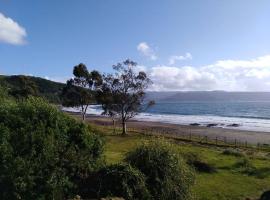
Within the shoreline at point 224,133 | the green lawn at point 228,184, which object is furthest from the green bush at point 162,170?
the shoreline at point 224,133

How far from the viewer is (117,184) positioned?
14.6m

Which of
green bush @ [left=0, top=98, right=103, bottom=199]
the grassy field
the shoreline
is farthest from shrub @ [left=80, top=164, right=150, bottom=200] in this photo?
the shoreline

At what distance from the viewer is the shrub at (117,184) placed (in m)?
14.3

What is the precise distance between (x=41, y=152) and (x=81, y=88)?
190ft

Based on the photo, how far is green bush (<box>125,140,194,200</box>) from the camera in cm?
1557

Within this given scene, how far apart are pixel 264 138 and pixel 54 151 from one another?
59.9 metres

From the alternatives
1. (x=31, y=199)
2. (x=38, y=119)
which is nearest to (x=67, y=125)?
(x=38, y=119)

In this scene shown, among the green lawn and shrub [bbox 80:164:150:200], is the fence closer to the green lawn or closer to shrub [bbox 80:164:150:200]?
the green lawn

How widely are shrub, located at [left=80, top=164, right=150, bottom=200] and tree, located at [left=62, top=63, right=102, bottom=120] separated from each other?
183 ft

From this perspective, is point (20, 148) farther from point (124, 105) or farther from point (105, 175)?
point (124, 105)

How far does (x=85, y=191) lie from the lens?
1465cm

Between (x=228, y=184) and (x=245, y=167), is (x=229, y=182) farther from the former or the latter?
(x=245, y=167)

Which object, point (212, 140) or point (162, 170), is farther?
point (212, 140)

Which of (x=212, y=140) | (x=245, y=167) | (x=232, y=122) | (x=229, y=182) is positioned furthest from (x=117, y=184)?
(x=232, y=122)
